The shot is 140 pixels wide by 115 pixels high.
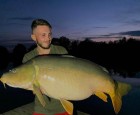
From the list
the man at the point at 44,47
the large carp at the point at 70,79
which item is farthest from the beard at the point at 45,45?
the large carp at the point at 70,79

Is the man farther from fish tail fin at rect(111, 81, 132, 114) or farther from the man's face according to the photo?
fish tail fin at rect(111, 81, 132, 114)

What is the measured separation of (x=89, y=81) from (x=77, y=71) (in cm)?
16

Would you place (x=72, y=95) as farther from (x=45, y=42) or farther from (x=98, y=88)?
(x=45, y=42)

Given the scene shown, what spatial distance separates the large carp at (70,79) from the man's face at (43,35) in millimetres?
488

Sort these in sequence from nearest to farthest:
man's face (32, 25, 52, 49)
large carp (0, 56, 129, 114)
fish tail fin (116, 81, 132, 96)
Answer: large carp (0, 56, 129, 114), fish tail fin (116, 81, 132, 96), man's face (32, 25, 52, 49)

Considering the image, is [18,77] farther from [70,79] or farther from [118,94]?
[118,94]

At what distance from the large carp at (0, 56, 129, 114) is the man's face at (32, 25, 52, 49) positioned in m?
0.49

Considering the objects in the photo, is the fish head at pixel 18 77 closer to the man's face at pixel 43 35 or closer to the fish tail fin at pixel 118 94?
the man's face at pixel 43 35

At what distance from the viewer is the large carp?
3178 millimetres

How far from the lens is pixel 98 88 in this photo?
10.6ft

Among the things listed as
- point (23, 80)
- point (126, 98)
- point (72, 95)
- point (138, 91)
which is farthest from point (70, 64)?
point (138, 91)

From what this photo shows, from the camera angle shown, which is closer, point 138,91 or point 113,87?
point 113,87

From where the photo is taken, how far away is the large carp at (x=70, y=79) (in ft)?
10.4

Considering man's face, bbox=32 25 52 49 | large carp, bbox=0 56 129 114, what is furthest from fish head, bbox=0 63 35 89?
man's face, bbox=32 25 52 49
